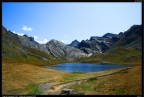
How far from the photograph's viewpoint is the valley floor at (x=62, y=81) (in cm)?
2197

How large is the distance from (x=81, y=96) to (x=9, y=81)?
6482 mm

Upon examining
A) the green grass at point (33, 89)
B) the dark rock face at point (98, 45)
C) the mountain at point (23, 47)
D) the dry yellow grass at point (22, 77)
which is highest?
the mountain at point (23, 47)

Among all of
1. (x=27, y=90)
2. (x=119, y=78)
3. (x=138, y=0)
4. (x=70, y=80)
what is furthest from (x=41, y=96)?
(x=138, y=0)

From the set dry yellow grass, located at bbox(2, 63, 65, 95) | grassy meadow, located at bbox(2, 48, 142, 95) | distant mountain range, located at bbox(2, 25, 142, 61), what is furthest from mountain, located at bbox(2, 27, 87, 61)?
grassy meadow, located at bbox(2, 48, 142, 95)

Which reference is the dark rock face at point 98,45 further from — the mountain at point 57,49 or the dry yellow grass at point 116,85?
the dry yellow grass at point 116,85

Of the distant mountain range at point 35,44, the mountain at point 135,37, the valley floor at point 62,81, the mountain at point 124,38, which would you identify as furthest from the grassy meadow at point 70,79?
the mountain at point 124,38

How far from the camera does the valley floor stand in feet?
72.1

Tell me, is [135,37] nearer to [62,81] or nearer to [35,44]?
[35,44]

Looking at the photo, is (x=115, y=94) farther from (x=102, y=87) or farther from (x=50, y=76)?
(x=50, y=76)

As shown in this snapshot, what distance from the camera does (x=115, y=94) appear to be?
Answer: 860 inches

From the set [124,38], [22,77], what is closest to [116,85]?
[22,77]

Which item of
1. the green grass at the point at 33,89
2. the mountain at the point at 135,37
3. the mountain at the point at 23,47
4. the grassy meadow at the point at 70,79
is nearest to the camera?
the green grass at the point at 33,89

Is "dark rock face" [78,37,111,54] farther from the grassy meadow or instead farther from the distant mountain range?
the grassy meadow

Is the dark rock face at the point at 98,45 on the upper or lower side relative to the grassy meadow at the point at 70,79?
lower
